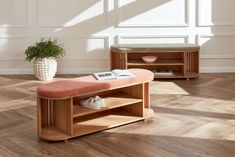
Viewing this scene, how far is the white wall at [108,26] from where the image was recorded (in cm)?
632

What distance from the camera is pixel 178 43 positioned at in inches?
251

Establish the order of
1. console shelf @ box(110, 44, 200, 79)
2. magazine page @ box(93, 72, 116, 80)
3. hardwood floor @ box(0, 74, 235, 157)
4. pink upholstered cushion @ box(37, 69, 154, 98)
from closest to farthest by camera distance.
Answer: hardwood floor @ box(0, 74, 235, 157) < pink upholstered cushion @ box(37, 69, 154, 98) < magazine page @ box(93, 72, 116, 80) < console shelf @ box(110, 44, 200, 79)

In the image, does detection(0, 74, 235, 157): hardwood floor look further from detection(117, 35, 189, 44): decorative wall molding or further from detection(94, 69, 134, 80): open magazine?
detection(117, 35, 189, 44): decorative wall molding

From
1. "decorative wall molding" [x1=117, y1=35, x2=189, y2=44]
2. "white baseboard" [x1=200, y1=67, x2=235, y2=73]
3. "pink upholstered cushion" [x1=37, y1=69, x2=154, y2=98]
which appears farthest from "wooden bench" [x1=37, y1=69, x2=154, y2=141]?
"white baseboard" [x1=200, y1=67, x2=235, y2=73]

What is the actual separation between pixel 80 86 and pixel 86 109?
24 centimetres

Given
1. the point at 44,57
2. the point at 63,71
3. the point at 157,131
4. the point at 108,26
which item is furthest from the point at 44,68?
the point at 157,131

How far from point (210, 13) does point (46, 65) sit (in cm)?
231

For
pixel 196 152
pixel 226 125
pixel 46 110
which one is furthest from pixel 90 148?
pixel 226 125

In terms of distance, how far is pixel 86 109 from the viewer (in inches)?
150

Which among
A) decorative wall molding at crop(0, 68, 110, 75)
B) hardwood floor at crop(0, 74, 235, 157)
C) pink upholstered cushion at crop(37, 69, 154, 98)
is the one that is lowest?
hardwood floor at crop(0, 74, 235, 157)

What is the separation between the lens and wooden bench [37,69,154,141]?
362cm

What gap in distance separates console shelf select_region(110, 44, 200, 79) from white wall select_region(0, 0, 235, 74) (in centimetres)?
25

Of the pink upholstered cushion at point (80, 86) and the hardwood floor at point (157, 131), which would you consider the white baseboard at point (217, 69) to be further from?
the pink upholstered cushion at point (80, 86)

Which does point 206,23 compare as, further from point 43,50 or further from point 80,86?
point 80,86
